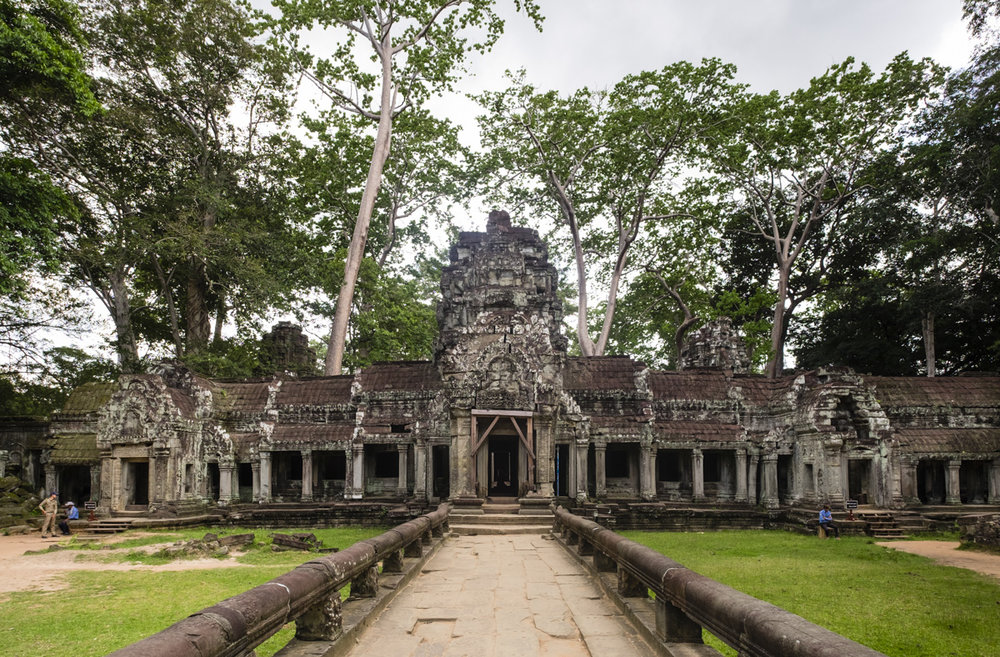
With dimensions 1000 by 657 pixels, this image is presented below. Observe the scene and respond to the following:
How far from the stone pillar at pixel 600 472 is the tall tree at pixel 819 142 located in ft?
45.2

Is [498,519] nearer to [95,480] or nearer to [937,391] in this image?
[937,391]

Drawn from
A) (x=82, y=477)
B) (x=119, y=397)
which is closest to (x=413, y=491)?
(x=119, y=397)

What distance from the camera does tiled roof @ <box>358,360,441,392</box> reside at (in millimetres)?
23047

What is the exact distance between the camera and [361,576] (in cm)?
693

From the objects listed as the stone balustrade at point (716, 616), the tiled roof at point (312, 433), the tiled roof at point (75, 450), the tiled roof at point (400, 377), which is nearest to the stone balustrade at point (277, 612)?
the stone balustrade at point (716, 616)

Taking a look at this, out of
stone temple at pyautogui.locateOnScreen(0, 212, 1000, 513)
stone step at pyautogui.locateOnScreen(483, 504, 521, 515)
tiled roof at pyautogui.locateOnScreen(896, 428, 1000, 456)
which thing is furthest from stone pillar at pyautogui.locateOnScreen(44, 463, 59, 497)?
tiled roof at pyautogui.locateOnScreen(896, 428, 1000, 456)

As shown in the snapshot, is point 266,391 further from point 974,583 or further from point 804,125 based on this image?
point 804,125

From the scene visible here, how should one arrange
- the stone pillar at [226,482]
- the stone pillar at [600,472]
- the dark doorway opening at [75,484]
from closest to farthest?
the stone pillar at [600,472] → the stone pillar at [226,482] → the dark doorway opening at [75,484]

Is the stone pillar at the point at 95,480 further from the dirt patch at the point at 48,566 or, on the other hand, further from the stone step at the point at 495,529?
the stone step at the point at 495,529

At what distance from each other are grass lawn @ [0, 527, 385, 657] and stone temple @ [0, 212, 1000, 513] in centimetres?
713

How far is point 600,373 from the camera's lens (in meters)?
23.3

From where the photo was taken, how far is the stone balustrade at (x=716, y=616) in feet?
10.5

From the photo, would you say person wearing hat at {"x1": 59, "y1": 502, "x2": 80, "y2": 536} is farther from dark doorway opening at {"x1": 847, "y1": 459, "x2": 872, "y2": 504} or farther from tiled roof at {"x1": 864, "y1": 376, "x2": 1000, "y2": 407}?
tiled roof at {"x1": 864, "y1": 376, "x2": 1000, "y2": 407}

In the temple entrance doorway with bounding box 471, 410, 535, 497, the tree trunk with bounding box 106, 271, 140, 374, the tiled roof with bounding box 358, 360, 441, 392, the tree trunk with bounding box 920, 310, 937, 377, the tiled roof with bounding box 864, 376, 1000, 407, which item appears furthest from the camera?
the tree trunk with bounding box 920, 310, 937, 377
